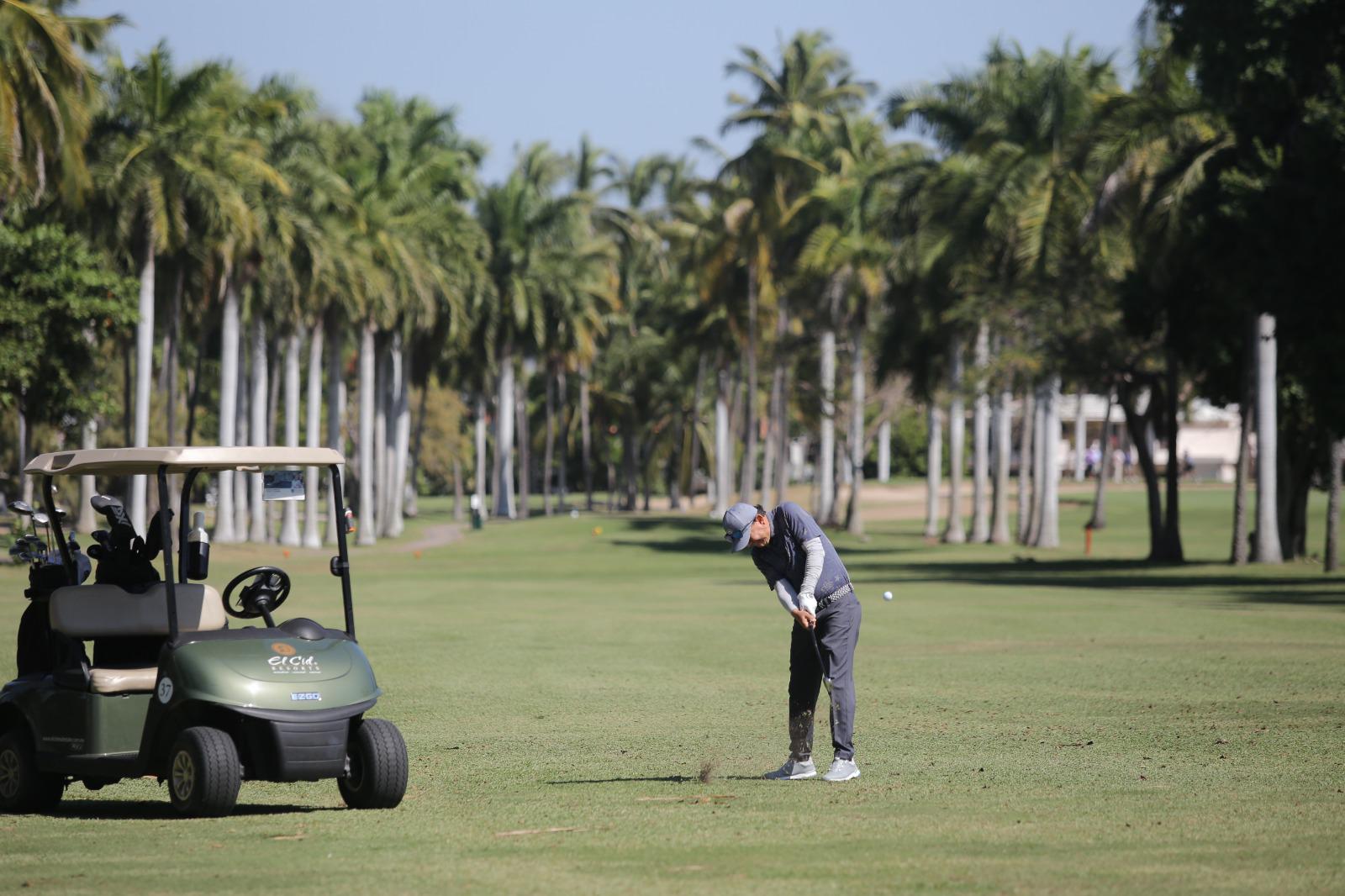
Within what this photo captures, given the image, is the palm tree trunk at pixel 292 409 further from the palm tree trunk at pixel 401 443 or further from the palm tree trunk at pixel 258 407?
the palm tree trunk at pixel 401 443

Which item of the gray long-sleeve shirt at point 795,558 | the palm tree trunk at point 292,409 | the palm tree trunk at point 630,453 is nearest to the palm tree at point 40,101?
the palm tree trunk at point 292,409

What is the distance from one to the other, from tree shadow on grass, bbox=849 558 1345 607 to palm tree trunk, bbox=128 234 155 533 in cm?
1819

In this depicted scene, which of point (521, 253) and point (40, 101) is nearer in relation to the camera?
point (40, 101)

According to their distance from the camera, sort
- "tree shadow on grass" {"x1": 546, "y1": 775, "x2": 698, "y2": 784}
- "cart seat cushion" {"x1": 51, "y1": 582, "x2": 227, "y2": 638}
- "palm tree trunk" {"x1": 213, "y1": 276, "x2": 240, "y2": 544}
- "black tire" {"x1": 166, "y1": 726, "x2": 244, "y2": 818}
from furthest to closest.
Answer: "palm tree trunk" {"x1": 213, "y1": 276, "x2": 240, "y2": 544}
"tree shadow on grass" {"x1": 546, "y1": 775, "x2": 698, "y2": 784}
"cart seat cushion" {"x1": 51, "y1": 582, "x2": 227, "y2": 638}
"black tire" {"x1": 166, "y1": 726, "x2": 244, "y2": 818}

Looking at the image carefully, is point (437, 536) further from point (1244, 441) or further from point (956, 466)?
point (1244, 441)

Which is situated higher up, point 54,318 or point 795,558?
point 54,318

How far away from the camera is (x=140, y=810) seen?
10719 millimetres

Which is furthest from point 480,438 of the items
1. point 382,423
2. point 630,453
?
point 382,423

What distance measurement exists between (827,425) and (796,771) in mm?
58129

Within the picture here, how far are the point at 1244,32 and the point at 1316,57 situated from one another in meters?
1.35

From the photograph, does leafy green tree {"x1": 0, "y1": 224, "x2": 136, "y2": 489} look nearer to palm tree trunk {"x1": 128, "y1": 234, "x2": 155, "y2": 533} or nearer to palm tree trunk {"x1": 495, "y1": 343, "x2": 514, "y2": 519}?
palm tree trunk {"x1": 128, "y1": 234, "x2": 155, "y2": 533}

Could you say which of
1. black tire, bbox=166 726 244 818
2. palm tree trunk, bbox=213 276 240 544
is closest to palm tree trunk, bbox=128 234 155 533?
palm tree trunk, bbox=213 276 240 544

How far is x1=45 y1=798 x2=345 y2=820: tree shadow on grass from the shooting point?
10.4 metres

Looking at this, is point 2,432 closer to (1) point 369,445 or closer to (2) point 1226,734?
(1) point 369,445
